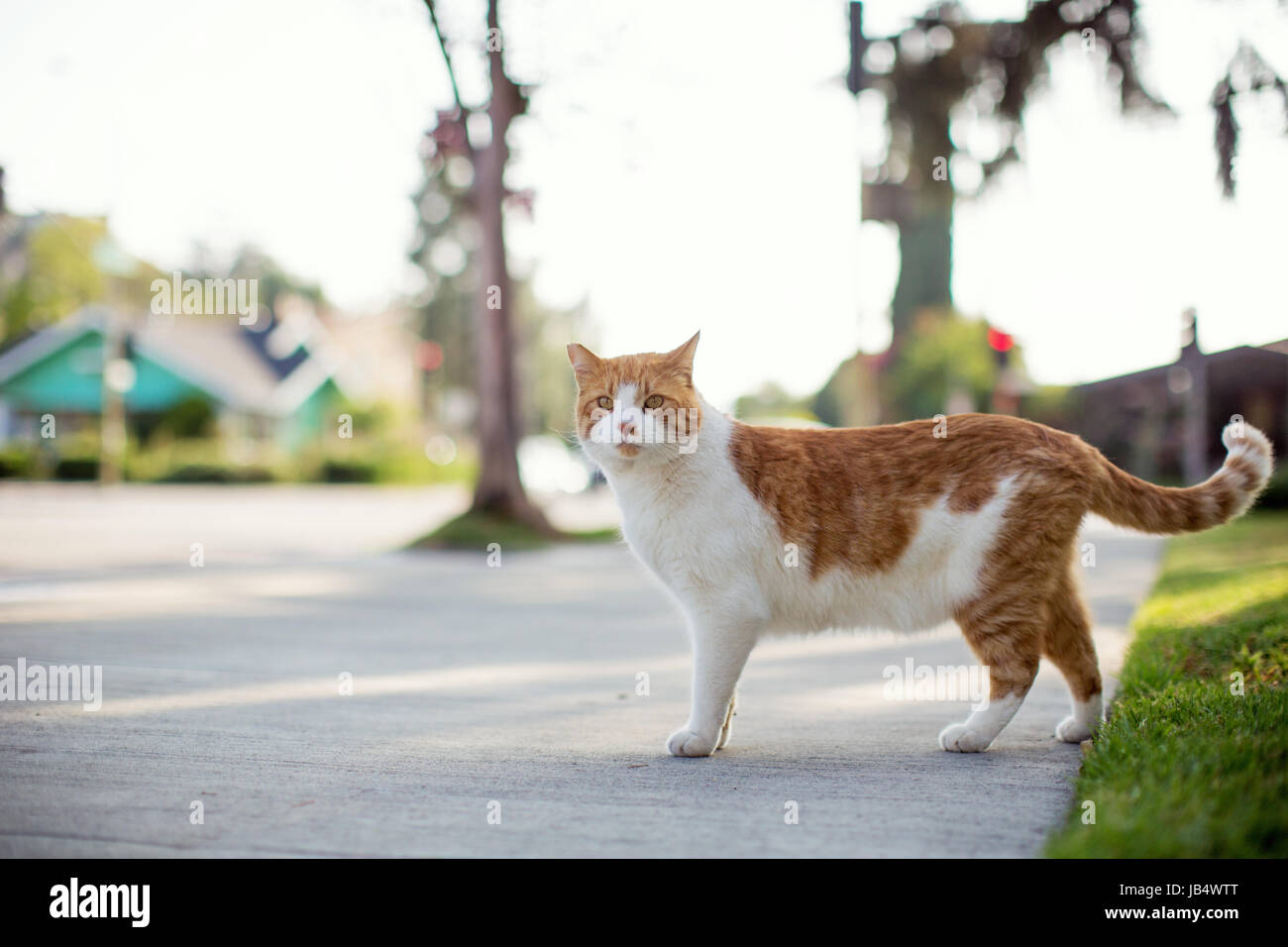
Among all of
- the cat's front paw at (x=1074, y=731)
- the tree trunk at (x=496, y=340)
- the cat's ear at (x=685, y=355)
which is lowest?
the cat's front paw at (x=1074, y=731)

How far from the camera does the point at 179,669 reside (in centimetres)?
457

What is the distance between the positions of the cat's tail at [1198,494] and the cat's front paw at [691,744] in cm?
155

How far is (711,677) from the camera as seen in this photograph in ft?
10.5

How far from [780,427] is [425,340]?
4429 cm

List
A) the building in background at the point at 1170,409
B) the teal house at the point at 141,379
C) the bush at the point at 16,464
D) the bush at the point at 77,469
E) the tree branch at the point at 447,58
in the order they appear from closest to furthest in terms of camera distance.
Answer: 1. the tree branch at the point at 447,58
2. the building in background at the point at 1170,409
3. the bush at the point at 16,464
4. the bush at the point at 77,469
5. the teal house at the point at 141,379

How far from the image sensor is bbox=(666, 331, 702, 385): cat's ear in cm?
350

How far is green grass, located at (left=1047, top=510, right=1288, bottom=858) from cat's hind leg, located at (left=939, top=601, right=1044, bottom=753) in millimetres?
290

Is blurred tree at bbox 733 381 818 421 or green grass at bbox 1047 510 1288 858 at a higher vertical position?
blurred tree at bbox 733 381 818 421

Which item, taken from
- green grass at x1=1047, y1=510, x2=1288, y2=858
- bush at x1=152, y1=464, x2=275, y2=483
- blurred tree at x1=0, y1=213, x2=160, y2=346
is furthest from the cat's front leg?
bush at x1=152, y1=464, x2=275, y2=483

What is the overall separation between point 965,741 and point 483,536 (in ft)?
30.5

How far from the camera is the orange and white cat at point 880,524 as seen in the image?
3.21m

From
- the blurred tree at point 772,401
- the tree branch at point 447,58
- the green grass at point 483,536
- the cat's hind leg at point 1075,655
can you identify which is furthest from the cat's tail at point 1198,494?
the blurred tree at point 772,401

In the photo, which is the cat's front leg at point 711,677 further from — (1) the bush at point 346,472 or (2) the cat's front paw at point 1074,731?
(1) the bush at point 346,472

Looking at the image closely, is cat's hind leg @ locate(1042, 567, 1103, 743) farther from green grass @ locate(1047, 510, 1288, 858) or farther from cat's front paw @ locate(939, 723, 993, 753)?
cat's front paw @ locate(939, 723, 993, 753)
